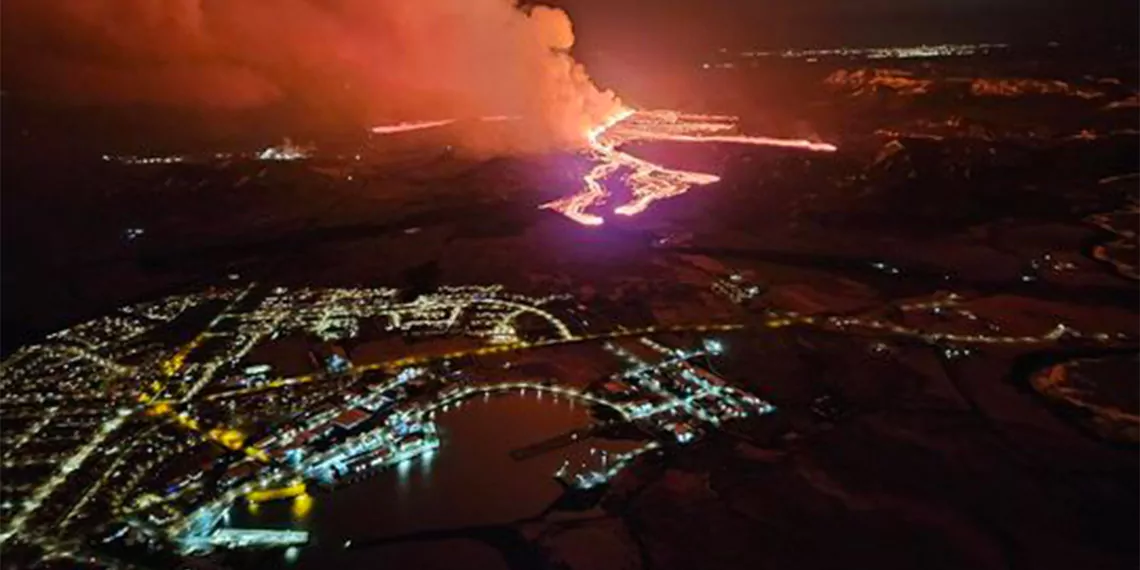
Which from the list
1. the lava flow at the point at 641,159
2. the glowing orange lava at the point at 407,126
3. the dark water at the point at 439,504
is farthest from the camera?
the glowing orange lava at the point at 407,126

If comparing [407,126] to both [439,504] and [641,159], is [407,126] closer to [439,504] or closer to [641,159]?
[641,159]

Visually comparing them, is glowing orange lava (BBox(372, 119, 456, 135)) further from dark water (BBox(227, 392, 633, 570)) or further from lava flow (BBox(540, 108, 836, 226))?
dark water (BBox(227, 392, 633, 570))

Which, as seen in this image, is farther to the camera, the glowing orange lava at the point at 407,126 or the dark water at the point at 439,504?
the glowing orange lava at the point at 407,126

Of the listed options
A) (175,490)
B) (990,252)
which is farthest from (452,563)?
(990,252)

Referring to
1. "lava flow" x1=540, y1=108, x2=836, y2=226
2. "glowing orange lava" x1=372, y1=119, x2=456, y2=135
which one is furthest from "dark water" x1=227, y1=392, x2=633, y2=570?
"glowing orange lava" x1=372, y1=119, x2=456, y2=135

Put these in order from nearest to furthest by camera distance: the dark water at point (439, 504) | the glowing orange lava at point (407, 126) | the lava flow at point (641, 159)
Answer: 1. the dark water at point (439, 504)
2. the lava flow at point (641, 159)
3. the glowing orange lava at point (407, 126)

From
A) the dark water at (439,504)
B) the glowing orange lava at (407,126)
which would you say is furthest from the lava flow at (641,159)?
the dark water at (439,504)

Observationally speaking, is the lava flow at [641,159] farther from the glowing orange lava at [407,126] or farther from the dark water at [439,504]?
the dark water at [439,504]
